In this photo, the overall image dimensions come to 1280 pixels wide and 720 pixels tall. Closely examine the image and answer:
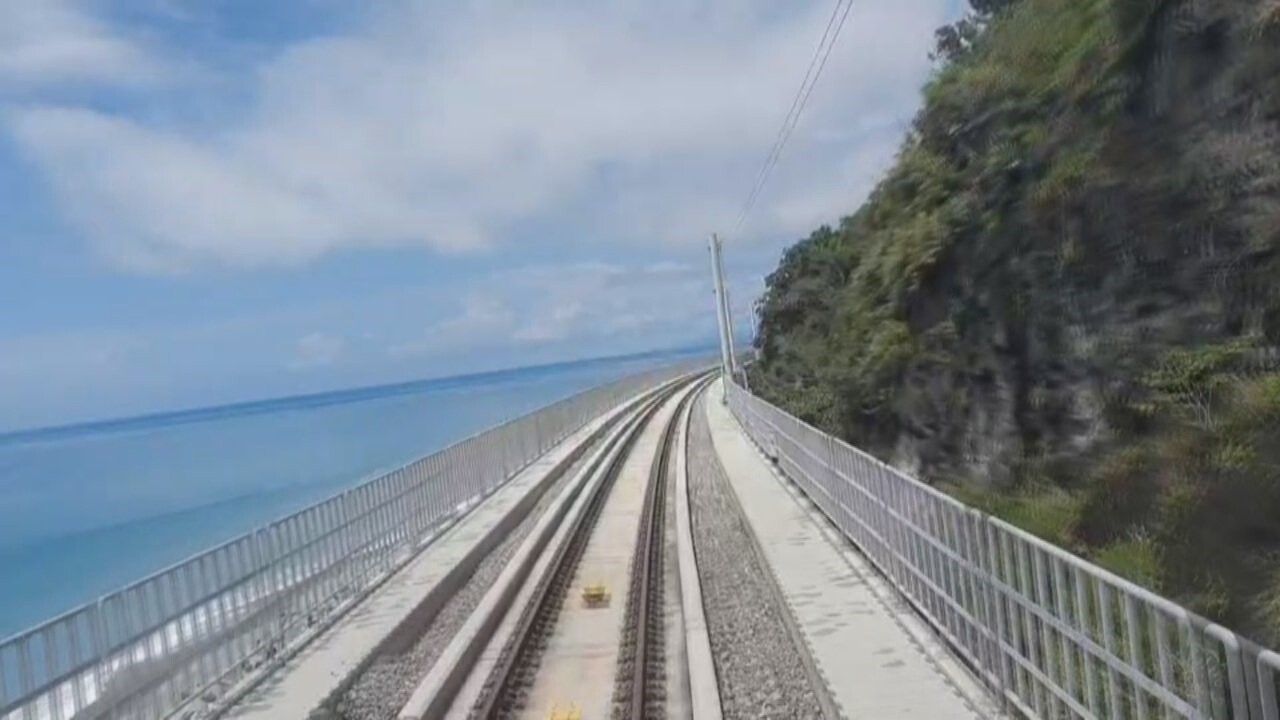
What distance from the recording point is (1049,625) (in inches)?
249

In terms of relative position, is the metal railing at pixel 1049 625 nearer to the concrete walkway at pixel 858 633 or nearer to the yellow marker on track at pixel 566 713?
the concrete walkway at pixel 858 633

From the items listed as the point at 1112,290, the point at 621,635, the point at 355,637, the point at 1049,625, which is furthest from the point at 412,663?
the point at 1112,290

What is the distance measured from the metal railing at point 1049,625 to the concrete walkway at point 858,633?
0.19m

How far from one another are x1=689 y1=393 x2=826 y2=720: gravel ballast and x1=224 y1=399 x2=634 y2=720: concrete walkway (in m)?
3.21

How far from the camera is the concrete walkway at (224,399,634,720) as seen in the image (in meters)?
9.76

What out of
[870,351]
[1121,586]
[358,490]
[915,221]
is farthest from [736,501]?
Result: [1121,586]

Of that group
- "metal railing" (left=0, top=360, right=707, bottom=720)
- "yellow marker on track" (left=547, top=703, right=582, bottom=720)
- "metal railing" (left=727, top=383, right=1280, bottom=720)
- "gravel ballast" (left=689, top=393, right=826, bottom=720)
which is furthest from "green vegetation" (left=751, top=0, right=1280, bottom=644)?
"metal railing" (left=0, top=360, right=707, bottom=720)

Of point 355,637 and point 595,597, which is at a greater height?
point 355,637

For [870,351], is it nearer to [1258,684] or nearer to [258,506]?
[1258,684]

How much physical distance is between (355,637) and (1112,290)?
7929 millimetres

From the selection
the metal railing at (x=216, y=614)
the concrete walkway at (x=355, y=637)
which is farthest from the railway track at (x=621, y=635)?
the metal railing at (x=216, y=614)

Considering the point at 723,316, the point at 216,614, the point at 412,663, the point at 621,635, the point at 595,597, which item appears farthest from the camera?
the point at 723,316

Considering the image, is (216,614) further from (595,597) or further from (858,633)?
(858,633)

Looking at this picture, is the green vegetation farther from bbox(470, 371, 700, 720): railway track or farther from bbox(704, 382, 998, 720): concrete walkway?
bbox(470, 371, 700, 720): railway track
